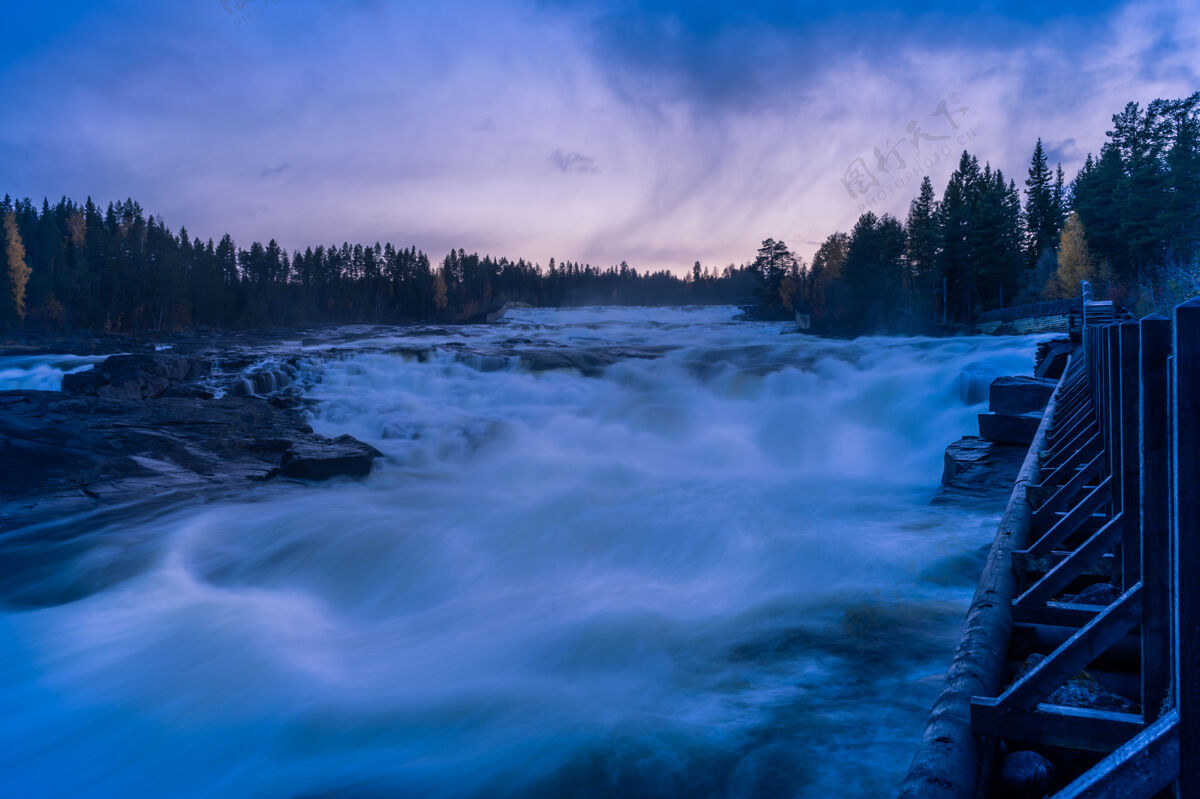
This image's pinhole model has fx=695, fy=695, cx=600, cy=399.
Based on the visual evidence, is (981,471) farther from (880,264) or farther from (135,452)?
(880,264)

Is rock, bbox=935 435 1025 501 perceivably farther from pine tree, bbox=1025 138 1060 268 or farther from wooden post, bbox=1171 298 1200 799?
pine tree, bbox=1025 138 1060 268

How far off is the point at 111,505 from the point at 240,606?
457 cm

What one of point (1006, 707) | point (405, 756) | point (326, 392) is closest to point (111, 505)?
point (405, 756)

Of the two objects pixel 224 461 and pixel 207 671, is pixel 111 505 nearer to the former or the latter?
pixel 224 461

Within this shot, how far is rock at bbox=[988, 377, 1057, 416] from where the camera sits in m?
9.79

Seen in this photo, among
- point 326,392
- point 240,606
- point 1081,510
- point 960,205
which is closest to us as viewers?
point 1081,510

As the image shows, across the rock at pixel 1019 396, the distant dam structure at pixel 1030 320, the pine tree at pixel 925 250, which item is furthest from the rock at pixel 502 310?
the rock at pixel 1019 396

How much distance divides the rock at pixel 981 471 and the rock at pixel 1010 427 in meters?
0.10

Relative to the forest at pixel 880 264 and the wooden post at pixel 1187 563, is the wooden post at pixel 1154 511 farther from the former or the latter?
the forest at pixel 880 264

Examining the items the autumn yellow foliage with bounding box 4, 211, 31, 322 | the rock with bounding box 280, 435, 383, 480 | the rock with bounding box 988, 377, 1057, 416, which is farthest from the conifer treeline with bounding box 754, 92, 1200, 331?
the autumn yellow foliage with bounding box 4, 211, 31, 322

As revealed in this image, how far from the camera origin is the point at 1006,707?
205 centimetres

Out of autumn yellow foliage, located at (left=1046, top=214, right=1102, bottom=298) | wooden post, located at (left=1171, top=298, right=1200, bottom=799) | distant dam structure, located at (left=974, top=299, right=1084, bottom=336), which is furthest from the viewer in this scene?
autumn yellow foliage, located at (left=1046, top=214, right=1102, bottom=298)

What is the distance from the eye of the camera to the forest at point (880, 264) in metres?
43.6

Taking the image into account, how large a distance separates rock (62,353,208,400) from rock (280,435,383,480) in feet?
22.8
